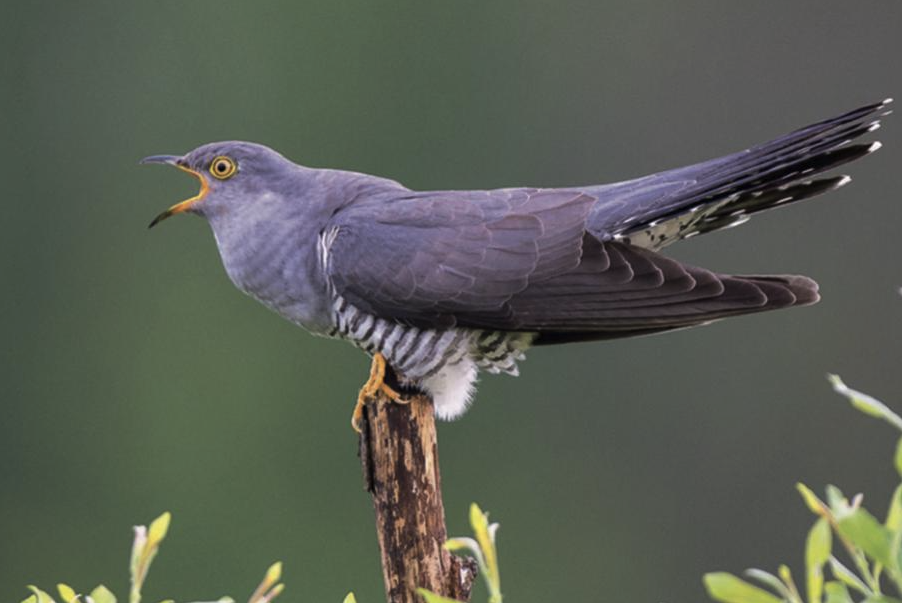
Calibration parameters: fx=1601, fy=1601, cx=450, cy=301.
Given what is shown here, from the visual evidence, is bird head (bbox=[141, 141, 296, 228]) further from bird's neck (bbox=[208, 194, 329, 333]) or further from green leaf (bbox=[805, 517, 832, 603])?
green leaf (bbox=[805, 517, 832, 603])

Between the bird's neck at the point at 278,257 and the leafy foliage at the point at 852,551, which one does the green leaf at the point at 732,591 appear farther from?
the bird's neck at the point at 278,257

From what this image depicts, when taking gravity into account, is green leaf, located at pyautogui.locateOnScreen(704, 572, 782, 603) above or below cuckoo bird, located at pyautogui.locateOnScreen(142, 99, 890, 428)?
below

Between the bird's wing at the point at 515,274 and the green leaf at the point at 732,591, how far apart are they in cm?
194

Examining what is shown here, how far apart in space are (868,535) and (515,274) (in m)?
2.19

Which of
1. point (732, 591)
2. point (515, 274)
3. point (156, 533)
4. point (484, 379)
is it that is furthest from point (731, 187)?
point (484, 379)

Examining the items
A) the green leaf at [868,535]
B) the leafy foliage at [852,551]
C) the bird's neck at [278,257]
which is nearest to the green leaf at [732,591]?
the leafy foliage at [852,551]

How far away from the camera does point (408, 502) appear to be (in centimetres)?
323

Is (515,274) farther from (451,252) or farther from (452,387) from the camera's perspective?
(452,387)

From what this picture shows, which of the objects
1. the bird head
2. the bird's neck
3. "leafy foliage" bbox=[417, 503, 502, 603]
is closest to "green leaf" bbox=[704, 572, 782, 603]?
"leafy foliage" bbox=[417, 503, 502, 603]

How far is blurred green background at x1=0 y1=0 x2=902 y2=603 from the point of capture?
9523 millimetres

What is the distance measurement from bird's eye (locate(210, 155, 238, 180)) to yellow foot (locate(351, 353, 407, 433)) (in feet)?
2.50

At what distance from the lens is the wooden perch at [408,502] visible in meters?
3.14

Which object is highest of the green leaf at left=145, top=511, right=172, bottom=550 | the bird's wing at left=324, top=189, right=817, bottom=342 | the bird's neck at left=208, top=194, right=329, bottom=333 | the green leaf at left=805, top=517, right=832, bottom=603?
the bird's neck at left=208, top=194, right=329, bottom=333

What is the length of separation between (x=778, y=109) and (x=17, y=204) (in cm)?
497
